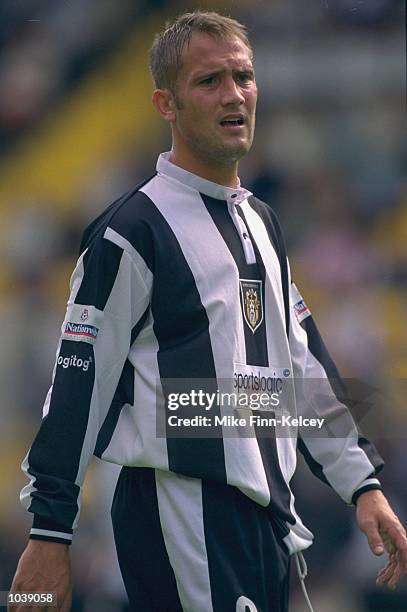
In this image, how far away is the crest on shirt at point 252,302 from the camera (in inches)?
73.3

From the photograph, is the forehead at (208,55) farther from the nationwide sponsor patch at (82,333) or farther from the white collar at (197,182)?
the nationwide sponsor patch at (82,333)

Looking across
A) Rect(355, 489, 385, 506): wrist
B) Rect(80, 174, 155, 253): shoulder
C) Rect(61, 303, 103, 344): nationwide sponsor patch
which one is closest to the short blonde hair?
Rect(80, 174, 155, 253): shoulder

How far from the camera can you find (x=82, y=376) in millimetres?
1746

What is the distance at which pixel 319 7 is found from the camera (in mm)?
4180

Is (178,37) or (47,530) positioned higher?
(178,37)

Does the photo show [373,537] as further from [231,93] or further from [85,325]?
[231,93]

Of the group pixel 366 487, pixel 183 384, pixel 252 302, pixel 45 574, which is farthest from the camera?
pixel 366 487

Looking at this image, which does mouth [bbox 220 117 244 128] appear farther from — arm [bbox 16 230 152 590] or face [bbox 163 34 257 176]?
arm [bbox 16 230 152 590]

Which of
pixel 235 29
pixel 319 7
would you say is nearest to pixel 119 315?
pixel 235 29

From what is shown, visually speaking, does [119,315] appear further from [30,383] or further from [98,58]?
[98,58]

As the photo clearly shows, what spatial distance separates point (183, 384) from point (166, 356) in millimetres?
56

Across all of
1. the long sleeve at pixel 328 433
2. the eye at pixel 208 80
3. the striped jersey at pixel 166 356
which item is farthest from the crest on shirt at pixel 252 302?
the eye at pixel 208 80

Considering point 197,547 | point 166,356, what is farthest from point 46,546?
point 166,356

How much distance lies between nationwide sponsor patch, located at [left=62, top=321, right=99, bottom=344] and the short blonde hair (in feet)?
1.62
